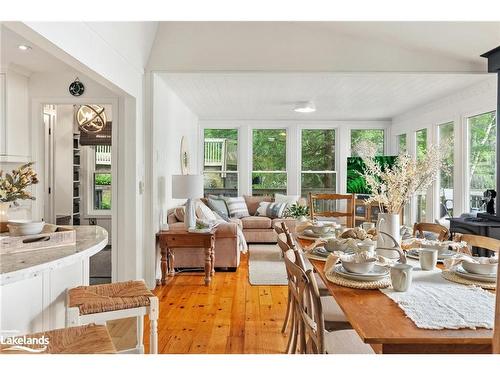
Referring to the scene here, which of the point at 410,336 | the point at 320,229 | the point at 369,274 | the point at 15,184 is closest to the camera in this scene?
the point at 410,336

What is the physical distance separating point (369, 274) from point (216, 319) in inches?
77.1

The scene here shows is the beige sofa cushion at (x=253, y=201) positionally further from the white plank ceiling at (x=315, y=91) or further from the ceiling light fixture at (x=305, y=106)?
the ceiling light fixture at (x=305, y=106)

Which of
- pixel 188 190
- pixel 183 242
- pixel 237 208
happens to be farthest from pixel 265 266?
pixel 237 208

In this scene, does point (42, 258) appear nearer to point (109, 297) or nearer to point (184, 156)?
point (109, 297)

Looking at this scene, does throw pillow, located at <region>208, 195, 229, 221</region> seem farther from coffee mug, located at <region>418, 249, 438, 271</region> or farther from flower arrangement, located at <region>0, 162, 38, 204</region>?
coffee mug, located at <region>418, 249, 438, 271</region>

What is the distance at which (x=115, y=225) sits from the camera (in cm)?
395

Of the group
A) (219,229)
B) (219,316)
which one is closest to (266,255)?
(219,229)

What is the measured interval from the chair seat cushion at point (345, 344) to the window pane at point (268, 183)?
20.4 feet

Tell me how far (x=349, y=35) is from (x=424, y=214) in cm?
371

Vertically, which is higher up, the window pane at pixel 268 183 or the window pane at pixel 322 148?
the window pane at pixel 322 148

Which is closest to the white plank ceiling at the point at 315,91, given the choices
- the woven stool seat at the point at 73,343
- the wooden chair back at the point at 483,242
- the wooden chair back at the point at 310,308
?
the wooden chair back at the point at 483,242

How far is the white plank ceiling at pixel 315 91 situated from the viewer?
436cm

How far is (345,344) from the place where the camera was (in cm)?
179
